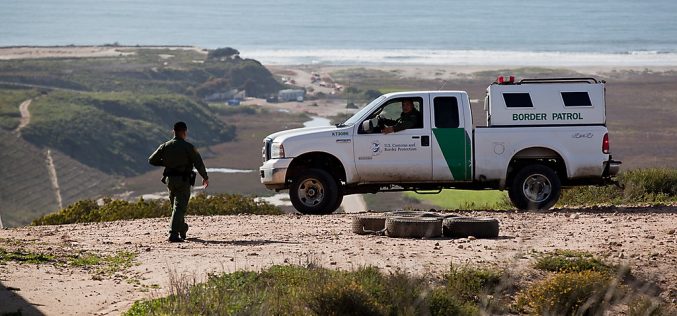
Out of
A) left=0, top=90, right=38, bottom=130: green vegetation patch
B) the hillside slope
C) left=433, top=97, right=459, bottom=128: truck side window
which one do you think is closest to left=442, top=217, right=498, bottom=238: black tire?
left=433, top=97, right=459, bottom=128: truck side window

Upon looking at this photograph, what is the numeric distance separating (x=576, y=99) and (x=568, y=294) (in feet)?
24.0

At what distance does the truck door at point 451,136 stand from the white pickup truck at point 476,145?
16 mm

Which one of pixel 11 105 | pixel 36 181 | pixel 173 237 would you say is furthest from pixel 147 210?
pixel 11 105

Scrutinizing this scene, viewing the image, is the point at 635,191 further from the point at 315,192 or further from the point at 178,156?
the point at 178,156

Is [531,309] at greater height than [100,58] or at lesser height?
lesser

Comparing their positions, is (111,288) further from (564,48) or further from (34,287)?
(564,48)

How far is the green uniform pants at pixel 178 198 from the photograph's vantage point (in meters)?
18.0

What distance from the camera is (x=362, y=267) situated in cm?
1491

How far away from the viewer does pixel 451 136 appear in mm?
21344

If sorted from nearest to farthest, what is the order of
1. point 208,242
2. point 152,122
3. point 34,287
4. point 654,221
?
point 34,287 < point 208,242 < point 654,221 < point 152,122

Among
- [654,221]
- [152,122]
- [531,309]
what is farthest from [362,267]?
[152,122]

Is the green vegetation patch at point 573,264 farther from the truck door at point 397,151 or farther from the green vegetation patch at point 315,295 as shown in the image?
the truck door at point 397,151

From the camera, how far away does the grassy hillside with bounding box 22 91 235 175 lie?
63.3 m

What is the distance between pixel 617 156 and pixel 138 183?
20.2 m
